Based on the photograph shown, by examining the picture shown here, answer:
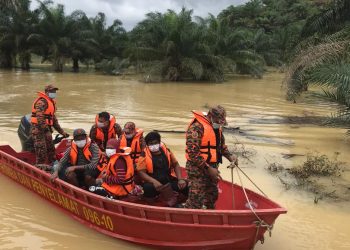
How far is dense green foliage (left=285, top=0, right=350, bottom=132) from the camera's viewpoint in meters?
8.88

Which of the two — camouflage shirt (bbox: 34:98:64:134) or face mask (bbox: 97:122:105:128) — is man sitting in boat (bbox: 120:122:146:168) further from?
camouflage shirt (bbox: 34:98:64:134)

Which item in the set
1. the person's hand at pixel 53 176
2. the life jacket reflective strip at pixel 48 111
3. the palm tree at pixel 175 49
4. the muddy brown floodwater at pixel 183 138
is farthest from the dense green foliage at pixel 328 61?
the palm tree at pixel 175 49

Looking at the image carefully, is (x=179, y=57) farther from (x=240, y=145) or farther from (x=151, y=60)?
(x=240, y=145)

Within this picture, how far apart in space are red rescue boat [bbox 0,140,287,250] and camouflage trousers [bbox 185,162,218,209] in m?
0.43

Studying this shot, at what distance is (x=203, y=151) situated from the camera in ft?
17.8

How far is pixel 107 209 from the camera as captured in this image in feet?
19.5

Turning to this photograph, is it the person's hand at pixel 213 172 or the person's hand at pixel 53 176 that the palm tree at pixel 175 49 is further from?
the person's hand at pixel 213 172

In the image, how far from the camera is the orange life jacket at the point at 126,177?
5938 mm

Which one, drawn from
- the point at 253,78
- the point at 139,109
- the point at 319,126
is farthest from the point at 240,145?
the point at 253,78

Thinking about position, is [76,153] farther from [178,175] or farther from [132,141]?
[178,175]

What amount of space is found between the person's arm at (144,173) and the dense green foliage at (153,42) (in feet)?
41.7

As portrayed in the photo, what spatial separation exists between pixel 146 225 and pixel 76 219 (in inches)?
58.2

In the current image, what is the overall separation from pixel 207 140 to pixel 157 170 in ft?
4.02

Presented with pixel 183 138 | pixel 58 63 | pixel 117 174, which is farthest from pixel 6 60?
pixel 117 174
